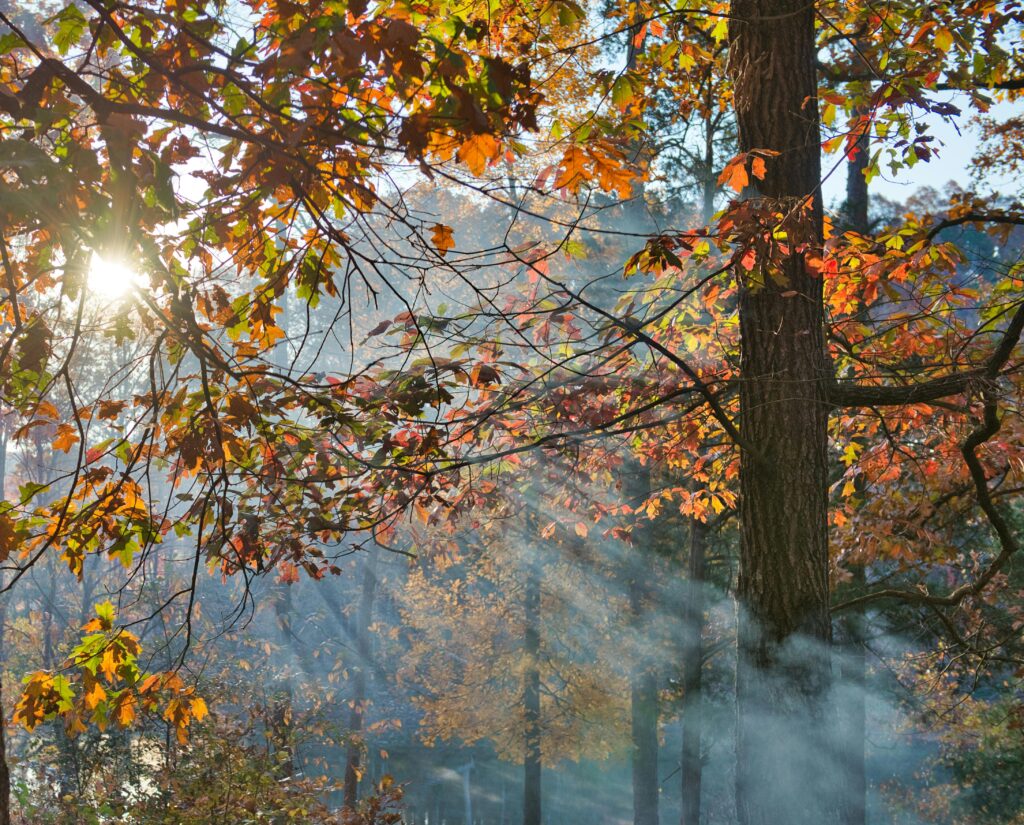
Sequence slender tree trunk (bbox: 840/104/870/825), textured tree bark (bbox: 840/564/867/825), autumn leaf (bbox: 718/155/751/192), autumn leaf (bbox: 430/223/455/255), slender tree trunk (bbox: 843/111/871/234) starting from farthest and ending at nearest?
slender tree trunk (bbox: 843/111/871/234) → slender tree trunk (bbox: 840/104/870/825) → textured tree bark (bbox: 840/564/867/825) → autumn leaf (bbox: 718/155/751/192) → autumn leaf (bbox: 430/223/455/255)

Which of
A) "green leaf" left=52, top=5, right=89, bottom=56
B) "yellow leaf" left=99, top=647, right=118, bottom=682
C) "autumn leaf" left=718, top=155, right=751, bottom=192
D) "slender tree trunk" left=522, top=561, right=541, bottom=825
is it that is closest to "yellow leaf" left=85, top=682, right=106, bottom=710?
"yellow leaf" left=99, top=647, right=118, bottom=682

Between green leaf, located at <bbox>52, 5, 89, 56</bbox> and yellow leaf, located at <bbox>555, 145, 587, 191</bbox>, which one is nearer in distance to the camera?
green leaf, located at <bbox>52, 5, 89, 56</bbox>

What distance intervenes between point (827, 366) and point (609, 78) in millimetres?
1838

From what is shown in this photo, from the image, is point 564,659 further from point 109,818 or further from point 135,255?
point 135,255

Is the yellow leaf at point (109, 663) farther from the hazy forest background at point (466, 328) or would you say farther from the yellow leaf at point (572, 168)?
the yellow leaf at point (572, 168)

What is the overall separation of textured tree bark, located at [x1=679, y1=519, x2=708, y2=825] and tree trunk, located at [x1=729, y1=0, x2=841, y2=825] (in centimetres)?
841

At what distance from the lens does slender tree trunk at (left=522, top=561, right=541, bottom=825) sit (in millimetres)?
16984

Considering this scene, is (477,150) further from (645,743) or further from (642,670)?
(645,743)

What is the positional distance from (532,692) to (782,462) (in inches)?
572

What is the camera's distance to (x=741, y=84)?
4543 mm

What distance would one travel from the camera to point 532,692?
1767 cm

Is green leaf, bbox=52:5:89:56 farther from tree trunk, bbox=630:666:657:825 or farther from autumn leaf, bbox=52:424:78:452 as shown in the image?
tree trunk, bbox=630:666:657:825

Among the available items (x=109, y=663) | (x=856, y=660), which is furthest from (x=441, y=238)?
(x=856, y=660)

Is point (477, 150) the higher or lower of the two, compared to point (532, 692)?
higher
